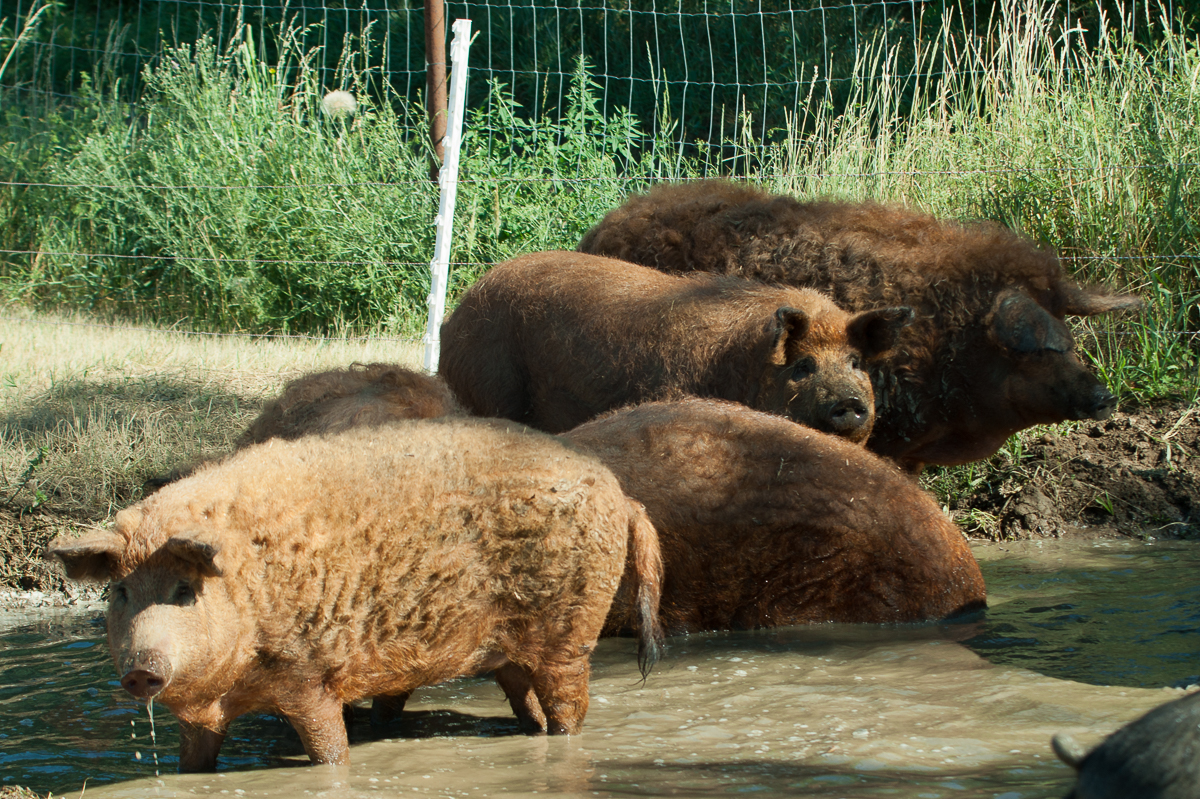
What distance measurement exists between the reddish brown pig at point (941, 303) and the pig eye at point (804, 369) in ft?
1.76

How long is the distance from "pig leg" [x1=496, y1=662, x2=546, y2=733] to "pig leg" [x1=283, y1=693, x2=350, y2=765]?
0.63 metres

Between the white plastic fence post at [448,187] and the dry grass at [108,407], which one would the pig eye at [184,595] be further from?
the white plastic fence post at [448,187]

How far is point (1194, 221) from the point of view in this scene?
788cm

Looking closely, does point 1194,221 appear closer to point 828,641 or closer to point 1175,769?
point 828,641

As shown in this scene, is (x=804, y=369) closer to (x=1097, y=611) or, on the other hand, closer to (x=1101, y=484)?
(x=1097, y=611)

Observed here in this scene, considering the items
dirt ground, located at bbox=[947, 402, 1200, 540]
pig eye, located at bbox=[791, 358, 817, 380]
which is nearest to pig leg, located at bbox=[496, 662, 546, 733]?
pig eye, located at bbox=[791, 358, 817, 380]

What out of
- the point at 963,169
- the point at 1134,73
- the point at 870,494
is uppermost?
the point at 1134,73

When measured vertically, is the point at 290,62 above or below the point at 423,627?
above

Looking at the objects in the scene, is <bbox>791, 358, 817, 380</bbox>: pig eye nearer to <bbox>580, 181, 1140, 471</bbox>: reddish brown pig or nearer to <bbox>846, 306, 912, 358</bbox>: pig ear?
<bbox>846, 306, 912, 358</bbox>: pig ear

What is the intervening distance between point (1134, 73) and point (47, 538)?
25.5 ft

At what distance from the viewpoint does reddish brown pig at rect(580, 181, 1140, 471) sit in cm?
614

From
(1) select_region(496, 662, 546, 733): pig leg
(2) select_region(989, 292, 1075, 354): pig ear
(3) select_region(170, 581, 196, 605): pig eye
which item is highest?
(2) select_region(989, 292, 1075, 354): pig ear

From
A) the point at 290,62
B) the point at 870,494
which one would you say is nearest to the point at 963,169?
the point at 870,494

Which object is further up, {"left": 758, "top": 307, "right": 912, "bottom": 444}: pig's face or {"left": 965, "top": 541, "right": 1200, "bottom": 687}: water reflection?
{"left": 758, "top": 307, "right": 912, "bottom": 444}: pig's face
